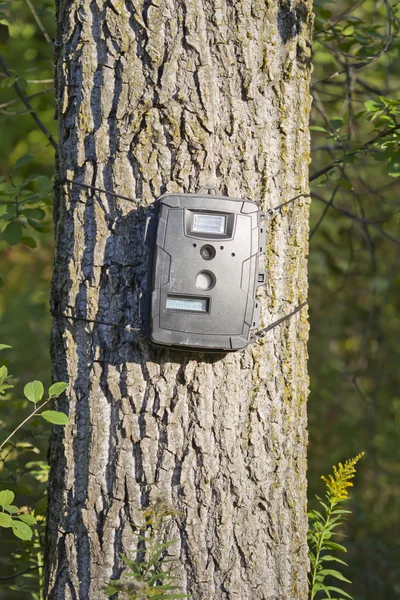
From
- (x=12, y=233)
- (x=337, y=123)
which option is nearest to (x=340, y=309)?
(x=337, y=123)

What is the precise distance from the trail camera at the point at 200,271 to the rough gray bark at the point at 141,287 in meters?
0.08

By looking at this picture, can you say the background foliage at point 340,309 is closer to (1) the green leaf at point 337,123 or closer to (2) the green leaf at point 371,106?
(1) the green leaf at point 337,123

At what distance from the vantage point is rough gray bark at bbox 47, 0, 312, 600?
156 centimetres

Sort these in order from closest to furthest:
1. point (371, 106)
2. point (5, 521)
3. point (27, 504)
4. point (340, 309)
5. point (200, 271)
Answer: point (200, 271) → point (5, 521) → point (371, 106) → point (27, 504) → point (340, 309)

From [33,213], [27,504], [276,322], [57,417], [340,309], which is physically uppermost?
[33,213]

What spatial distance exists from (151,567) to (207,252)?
759mm

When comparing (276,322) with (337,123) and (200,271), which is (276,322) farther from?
(337,123)

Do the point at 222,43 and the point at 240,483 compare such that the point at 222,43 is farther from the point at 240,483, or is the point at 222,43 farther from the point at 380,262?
the point at 380,262

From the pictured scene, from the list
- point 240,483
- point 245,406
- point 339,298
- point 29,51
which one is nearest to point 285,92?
point 245,406

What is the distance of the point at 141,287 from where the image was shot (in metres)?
1.56

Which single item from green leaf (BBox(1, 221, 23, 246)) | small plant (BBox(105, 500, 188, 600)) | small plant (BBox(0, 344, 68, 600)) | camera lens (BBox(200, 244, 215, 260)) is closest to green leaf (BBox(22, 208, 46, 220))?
green leaf (BBox(1, 221, 23, 246))

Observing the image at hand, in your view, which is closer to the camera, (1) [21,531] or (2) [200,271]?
(2) [200,271]

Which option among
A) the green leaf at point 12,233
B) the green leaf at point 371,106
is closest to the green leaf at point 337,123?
the green leaf at point 371,106

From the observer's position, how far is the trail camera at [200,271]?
1.50 m
